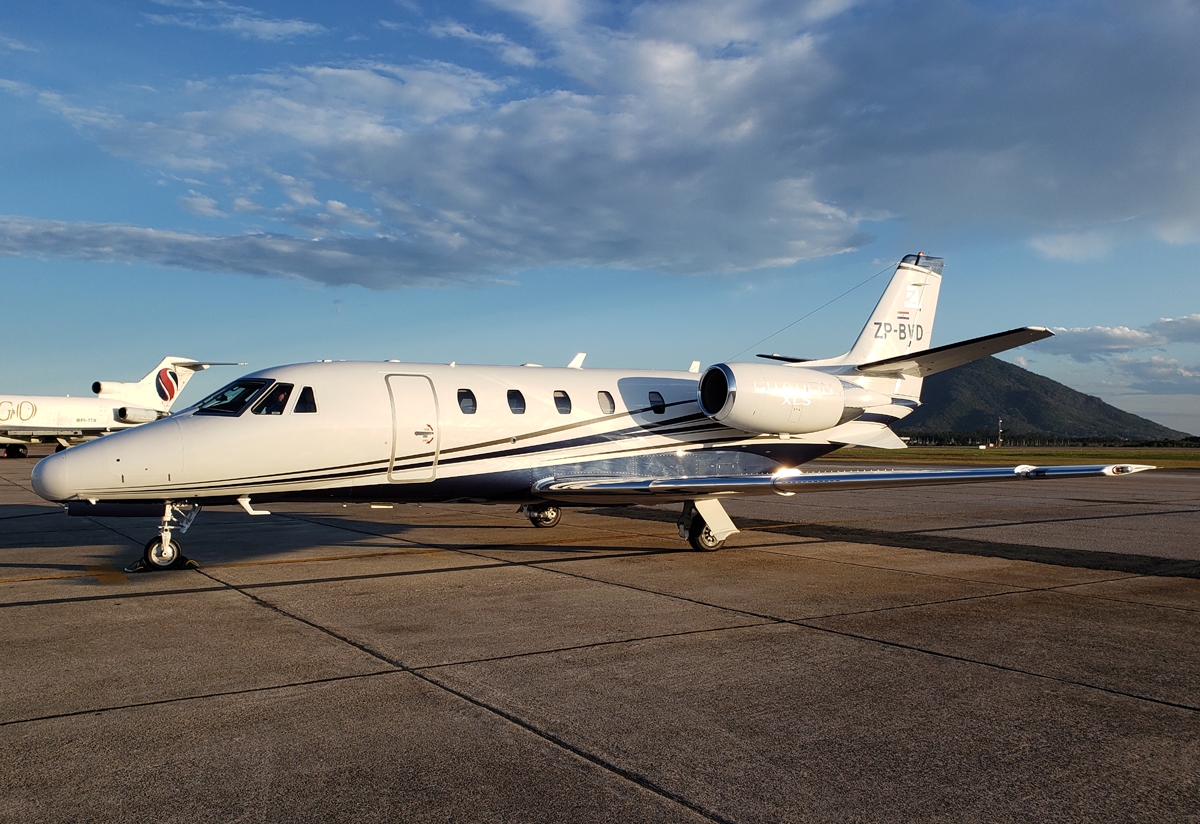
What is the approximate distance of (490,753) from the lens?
179 inches

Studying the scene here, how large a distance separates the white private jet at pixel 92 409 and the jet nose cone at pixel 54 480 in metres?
36.0

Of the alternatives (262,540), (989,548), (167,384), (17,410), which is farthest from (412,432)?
(167,384)

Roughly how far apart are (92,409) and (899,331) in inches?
1958

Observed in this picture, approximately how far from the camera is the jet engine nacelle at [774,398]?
12812 mm

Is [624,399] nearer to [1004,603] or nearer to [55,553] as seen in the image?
[1004,603]

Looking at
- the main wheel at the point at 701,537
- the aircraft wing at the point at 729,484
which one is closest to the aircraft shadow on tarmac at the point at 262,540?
the main wheel at the point at 701,537

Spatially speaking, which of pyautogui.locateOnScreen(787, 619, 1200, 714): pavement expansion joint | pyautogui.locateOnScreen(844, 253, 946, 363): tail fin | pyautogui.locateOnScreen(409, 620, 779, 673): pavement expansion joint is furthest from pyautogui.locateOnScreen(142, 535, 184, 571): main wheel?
pyautogui.locateOnScreen(844, 253, 946, 363): tail fin

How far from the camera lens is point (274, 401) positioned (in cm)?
1091

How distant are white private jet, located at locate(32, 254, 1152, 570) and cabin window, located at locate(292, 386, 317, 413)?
16mm

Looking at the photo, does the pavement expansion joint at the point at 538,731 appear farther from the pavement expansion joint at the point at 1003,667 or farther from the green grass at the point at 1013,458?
the green grass at the point at 1013,458

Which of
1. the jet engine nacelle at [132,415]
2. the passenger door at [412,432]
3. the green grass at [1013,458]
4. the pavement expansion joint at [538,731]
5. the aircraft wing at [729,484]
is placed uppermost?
the jet engine nacelle at [132,415]

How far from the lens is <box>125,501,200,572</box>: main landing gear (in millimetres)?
10484

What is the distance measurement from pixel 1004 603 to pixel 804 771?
549 cm

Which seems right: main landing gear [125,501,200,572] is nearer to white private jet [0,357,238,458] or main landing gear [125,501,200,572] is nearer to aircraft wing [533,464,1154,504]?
aircraft wing [533,464,1154,504]
